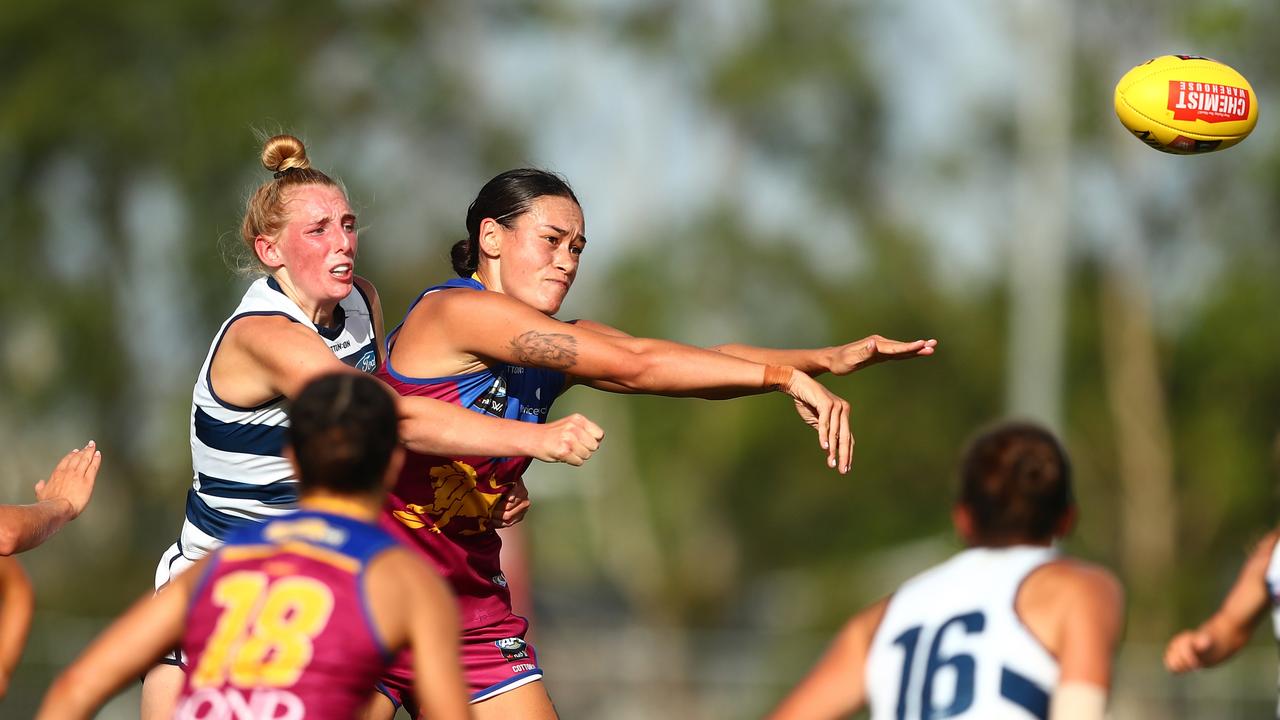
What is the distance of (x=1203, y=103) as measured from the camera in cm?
705

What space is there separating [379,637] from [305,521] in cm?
33

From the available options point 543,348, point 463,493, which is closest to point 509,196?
point 543,348

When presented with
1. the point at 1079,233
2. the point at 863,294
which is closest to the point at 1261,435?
the point at 1079,233

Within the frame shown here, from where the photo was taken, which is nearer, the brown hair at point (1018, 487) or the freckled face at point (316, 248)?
the brown hair at point (1018, 487)

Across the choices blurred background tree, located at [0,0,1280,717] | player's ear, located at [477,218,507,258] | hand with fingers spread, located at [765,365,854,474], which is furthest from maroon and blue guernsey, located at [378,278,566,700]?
blurred background tree, located at [0,0,1280,717]

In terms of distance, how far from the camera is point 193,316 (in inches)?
918

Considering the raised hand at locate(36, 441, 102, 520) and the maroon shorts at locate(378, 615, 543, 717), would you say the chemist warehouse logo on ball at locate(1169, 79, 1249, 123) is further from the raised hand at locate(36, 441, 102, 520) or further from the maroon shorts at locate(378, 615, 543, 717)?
the raised hand at locate(36, 441, 102, 520)

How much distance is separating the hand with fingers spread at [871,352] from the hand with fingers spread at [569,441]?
115 cm

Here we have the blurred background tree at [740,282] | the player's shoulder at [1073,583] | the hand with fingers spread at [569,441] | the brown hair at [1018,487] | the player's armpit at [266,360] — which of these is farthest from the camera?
the blurred background tree at [740,282]

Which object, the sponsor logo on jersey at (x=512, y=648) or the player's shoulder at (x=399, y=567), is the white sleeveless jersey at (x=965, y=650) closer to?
the player's shoulder at (x=399, y=567)

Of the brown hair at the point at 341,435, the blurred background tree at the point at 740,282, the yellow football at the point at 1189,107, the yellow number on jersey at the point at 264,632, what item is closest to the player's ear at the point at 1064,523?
the brown hair at the point at 341,435

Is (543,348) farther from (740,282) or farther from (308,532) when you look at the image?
(740,282)

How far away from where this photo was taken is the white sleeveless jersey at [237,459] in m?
5.51

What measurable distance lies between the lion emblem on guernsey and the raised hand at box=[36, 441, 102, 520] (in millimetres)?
1023
